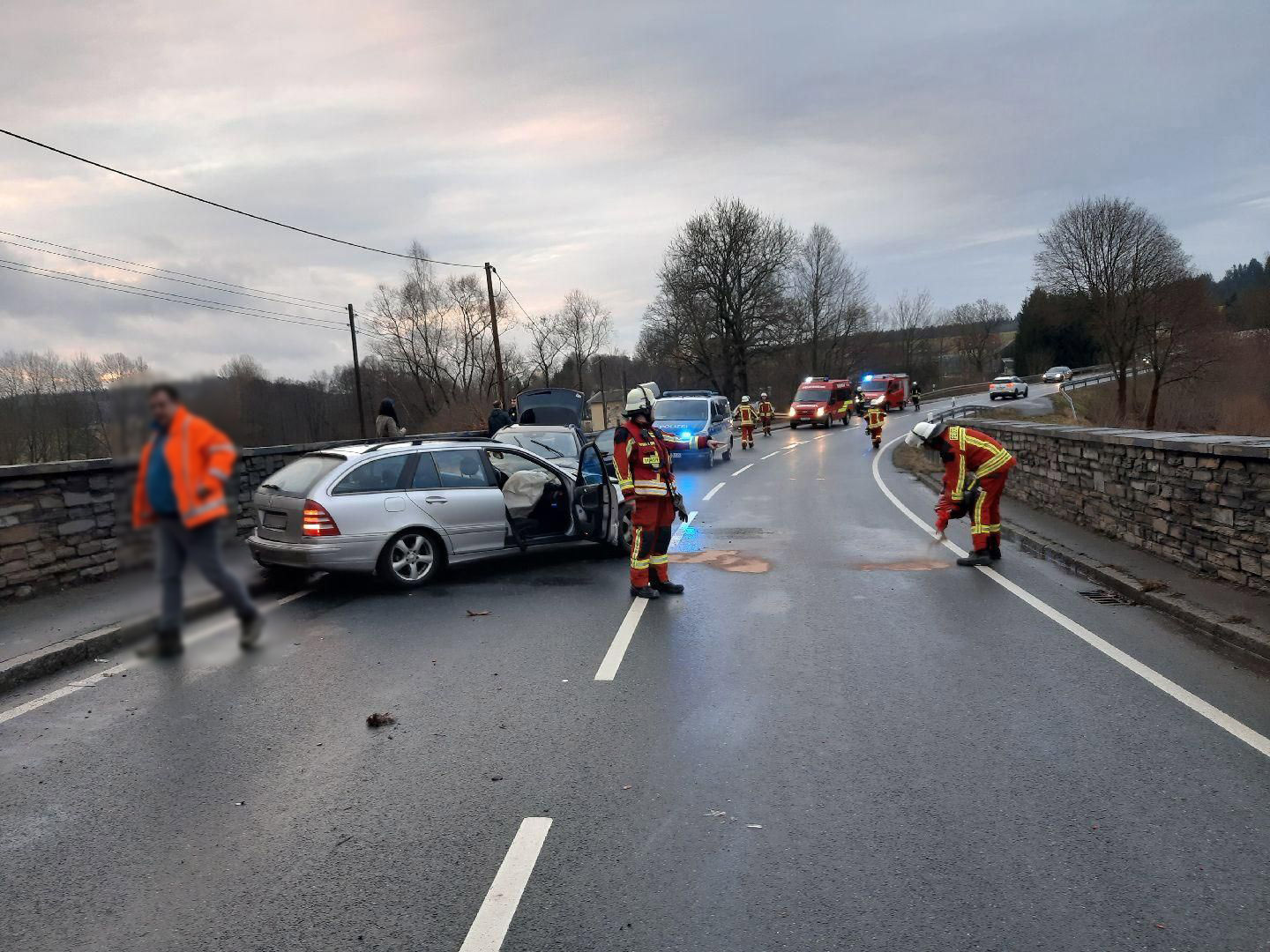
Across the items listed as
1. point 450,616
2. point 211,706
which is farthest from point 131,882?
point 450,616

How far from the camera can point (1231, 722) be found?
563cm

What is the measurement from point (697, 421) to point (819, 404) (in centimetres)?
2105

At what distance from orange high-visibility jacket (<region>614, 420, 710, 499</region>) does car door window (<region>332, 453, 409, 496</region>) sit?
3.29 m

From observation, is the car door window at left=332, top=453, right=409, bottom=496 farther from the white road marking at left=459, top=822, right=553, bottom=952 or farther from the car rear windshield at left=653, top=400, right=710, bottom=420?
the car rear windshield at left=653, top=400, right=710, bottom=420

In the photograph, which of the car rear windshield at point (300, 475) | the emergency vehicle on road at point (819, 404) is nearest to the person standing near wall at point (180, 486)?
the car rear windshield at point (300, 475)

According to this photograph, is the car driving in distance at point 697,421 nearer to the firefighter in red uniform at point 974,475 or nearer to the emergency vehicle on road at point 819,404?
the firefighter in red uniform at point 974,475

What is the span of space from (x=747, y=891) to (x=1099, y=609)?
20.4 ft

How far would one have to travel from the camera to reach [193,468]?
72cm

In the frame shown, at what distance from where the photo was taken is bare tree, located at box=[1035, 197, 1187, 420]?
5072cm

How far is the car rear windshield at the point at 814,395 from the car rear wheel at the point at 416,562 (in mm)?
40923

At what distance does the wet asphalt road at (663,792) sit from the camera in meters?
3.75

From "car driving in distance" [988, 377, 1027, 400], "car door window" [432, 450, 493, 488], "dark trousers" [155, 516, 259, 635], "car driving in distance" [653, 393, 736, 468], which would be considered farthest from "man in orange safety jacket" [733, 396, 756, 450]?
"dark trousers" [155, 516, 259, 635]

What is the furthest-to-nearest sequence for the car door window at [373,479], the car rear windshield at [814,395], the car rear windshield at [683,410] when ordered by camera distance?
the car rear windshield at [814,395]
the car rear windshield at [683,410]
the car door window at [373,479]

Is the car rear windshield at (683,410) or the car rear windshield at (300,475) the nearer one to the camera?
the car rear windshield at (300,475)
